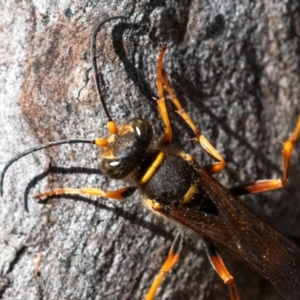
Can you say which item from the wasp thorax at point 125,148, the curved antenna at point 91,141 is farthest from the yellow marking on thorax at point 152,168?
the curved antenna at point 91,141

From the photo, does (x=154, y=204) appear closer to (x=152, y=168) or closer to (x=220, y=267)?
(x=152, y=168)

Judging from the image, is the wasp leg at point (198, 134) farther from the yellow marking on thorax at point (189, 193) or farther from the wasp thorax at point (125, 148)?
the wasp thorax at point (125, 148)

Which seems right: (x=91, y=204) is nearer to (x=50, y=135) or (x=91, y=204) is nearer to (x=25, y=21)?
(x=50, y=135)

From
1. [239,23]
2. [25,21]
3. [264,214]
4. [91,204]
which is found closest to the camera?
[25,21]

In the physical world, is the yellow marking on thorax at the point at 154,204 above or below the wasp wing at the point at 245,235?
above

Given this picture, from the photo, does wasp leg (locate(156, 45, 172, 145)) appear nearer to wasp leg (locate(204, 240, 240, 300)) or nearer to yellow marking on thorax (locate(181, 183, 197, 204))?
yellow marking on thorax (locate(181, 183, 197, 204))

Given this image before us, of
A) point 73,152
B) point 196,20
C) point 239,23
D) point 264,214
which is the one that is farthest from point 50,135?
point 264,214
